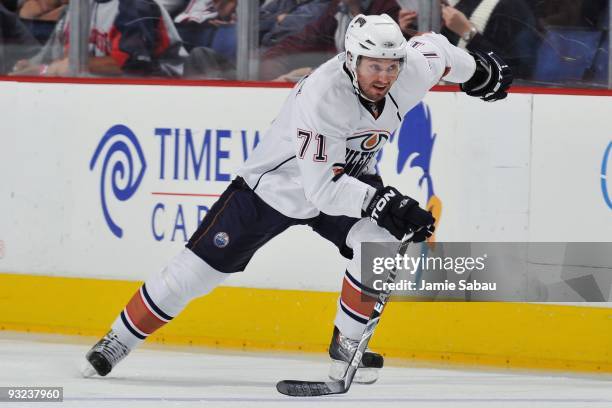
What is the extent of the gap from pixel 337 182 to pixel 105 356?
3.19 feet

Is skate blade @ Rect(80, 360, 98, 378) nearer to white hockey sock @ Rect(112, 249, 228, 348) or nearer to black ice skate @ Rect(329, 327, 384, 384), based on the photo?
white hockey sock @ Rect(112, 249, 228, 348)

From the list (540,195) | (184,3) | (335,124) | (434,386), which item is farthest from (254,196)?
(184,3)

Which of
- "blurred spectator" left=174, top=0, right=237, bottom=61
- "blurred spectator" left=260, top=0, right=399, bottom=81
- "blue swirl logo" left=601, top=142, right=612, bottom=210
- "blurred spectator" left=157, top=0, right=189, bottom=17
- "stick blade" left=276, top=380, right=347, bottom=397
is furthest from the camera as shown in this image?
"blurred spectator" left=157, top=0, right=189, bottom=17

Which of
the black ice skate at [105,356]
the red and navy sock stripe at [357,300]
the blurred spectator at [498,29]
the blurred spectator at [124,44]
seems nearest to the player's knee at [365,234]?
the red and navy sock stripe at [357,300]

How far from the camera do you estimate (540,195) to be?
500cm

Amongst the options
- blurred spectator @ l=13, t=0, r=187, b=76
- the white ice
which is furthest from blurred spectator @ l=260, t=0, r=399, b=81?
the white ice

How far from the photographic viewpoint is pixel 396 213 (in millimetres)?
4000

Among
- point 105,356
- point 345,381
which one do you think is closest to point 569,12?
point 345,381

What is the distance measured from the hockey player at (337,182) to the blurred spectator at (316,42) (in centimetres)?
88

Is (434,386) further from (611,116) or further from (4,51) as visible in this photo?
(4,51)

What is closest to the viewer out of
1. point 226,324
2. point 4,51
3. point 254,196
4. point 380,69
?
point 380,69

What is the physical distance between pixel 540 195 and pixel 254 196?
111 centimetres

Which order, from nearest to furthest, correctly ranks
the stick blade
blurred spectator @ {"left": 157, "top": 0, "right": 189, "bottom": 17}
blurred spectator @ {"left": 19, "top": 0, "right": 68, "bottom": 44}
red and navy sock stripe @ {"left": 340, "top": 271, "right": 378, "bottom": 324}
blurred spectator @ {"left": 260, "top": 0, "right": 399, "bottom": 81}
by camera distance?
the stick blade
red and navy sock stripe @ {"left": 340, "top": 271, "right": 378, "bottom": 324}
blurred spectator @ {"left": 260, "top": 0, "right": 399, "bottom": 81}
blurred spectator @ {"left": 157, "top": 0, "right": 189, "bottom": 17}
blurred spectator @ {"left": 19, "top": 0, "right": 68, "bottom": 44}

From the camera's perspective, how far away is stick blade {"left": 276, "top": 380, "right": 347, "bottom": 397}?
4203mm
